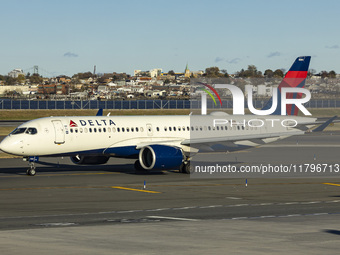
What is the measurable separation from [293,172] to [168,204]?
1921 cm

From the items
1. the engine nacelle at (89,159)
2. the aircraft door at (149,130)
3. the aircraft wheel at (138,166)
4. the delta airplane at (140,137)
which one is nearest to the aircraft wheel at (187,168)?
the delta airplane at (140,137)

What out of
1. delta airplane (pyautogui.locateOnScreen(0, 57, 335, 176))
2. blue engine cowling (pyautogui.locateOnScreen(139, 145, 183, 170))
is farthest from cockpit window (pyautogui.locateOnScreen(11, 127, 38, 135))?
blue engine cowling (pyautogui.locateOnScreen(139, 145, 183, 170))

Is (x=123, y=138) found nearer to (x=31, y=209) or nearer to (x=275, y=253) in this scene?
(x=31, y=209)

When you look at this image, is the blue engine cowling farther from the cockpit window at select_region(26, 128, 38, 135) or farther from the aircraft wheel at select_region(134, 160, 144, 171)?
the cockpit window at select_region(26, 128, 38, 135)

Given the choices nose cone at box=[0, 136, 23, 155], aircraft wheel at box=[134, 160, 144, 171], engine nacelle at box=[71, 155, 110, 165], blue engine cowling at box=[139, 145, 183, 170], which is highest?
nose cone at box=[0, 136, 23, 155]

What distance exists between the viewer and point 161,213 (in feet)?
93.2

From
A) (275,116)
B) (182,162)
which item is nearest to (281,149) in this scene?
(275,116)

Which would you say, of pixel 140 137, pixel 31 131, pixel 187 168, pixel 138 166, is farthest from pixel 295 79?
pixel 31 131

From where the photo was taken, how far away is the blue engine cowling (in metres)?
44.7

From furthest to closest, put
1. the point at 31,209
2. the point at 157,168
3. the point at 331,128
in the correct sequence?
the point at 331,128
the point at 157,168
the point at 31,209

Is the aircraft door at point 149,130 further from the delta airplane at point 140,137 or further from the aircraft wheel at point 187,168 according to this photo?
the aircraft wheel at point 187,168

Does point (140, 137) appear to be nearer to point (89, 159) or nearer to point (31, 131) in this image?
point (89, 159)

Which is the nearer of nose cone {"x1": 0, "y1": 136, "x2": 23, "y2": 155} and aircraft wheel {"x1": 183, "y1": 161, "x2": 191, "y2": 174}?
nose cone {"x1": 0, "y1": 136, "x2": 23, "y2": 155}

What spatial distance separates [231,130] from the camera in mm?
51969
